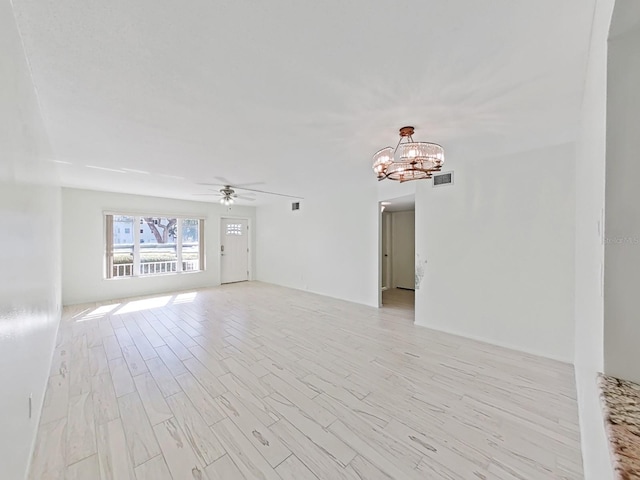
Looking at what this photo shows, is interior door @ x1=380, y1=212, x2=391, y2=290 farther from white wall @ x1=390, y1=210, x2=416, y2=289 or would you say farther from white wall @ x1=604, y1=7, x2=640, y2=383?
white wall @ x1=604, y1=7, x2=640, y2=383

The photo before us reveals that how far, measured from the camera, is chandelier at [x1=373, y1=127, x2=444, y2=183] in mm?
2104

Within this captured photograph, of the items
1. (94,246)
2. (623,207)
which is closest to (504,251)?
(623,207)

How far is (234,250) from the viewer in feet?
24.7

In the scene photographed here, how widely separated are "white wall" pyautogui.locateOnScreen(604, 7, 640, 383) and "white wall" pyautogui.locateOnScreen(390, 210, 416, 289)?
20.1 feet

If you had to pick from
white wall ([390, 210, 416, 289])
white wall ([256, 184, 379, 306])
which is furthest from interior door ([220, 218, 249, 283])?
white wall ([390, 210, 416, 289])

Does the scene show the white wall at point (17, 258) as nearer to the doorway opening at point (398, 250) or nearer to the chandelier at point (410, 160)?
the chandelier at point (410, 160)

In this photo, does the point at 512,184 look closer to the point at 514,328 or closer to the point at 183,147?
the point at 514,328

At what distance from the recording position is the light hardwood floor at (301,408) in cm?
151

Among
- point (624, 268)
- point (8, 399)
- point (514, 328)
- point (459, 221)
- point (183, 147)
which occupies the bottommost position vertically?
point (514, 328)

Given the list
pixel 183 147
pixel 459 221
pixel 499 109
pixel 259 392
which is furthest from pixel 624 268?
pixel 183 147

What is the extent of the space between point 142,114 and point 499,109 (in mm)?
2919

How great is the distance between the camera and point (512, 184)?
10.0 ft

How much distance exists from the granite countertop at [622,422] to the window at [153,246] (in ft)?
23.6

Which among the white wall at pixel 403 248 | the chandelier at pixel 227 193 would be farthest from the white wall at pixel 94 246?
the white wall at pixel 403 248
